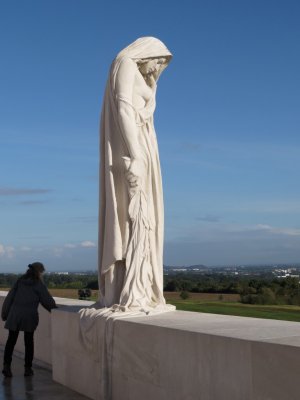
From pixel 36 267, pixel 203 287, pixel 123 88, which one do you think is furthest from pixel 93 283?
pixel 123 88

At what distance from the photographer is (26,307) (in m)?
8.46

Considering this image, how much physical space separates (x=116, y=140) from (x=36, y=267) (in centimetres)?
236

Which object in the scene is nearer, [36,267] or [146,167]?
[146,167]

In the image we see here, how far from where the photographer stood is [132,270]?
272 inches

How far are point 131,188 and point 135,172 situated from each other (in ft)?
0.61

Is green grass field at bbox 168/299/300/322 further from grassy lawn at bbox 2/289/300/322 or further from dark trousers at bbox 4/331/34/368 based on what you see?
dark trousers at bbox 4/331/34/368

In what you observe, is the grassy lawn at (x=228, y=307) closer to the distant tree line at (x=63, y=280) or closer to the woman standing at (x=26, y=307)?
the woman standing at (x=26, y=307)

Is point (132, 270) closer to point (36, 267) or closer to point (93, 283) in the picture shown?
point (36, 267)

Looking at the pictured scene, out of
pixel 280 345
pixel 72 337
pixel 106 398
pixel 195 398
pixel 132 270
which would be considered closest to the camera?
pixel 280 345

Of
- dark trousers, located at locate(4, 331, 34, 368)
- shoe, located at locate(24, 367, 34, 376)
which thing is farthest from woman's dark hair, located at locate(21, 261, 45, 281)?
shoe, located at locate(24, 367, 34, 376)

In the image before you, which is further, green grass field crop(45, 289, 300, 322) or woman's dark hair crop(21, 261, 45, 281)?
woman's dark hair crop(21, 261, 45, 281)

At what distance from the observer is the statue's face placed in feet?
24.4

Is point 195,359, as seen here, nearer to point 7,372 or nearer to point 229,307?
point 7,372

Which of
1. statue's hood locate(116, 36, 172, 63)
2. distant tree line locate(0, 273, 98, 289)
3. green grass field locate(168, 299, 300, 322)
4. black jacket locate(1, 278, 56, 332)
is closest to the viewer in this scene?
statue's hood locate(116, 36, 172, 63)
